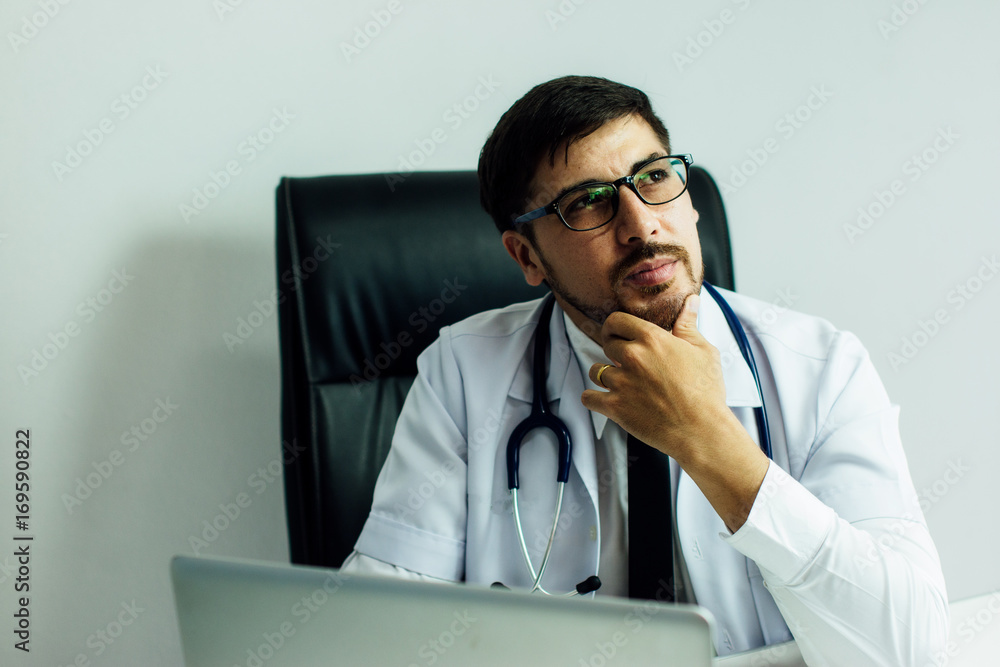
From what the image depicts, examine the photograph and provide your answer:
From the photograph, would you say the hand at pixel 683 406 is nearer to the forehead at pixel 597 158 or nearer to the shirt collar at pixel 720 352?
the shirt collar at pixel 720 352

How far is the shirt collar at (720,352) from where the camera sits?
3.85 feet

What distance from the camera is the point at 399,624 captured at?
53 centimetres

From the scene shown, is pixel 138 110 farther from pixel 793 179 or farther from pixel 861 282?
pixel 861 282

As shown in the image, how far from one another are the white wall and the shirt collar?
58 cm

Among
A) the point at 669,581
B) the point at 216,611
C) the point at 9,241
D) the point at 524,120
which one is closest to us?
the point at 216,611

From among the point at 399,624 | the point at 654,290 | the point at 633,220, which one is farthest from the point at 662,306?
the point at 399,624

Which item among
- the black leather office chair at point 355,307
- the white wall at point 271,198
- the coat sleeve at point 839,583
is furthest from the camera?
the white wall at point 271,198

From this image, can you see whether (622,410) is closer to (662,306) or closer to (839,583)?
(662,306)

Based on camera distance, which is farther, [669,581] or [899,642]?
[669,581]

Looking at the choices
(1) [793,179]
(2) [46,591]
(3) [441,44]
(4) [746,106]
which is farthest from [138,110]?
(1) [793,179]

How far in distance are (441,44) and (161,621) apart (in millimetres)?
1407

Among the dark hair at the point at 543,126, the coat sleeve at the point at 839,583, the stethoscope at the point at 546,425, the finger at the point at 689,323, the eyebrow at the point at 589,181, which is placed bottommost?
the coat sleeve at the point at 839,583

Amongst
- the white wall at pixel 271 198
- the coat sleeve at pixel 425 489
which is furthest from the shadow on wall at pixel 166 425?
the coat sleeve at pixel 425 489

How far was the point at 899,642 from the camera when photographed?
0.93 m
